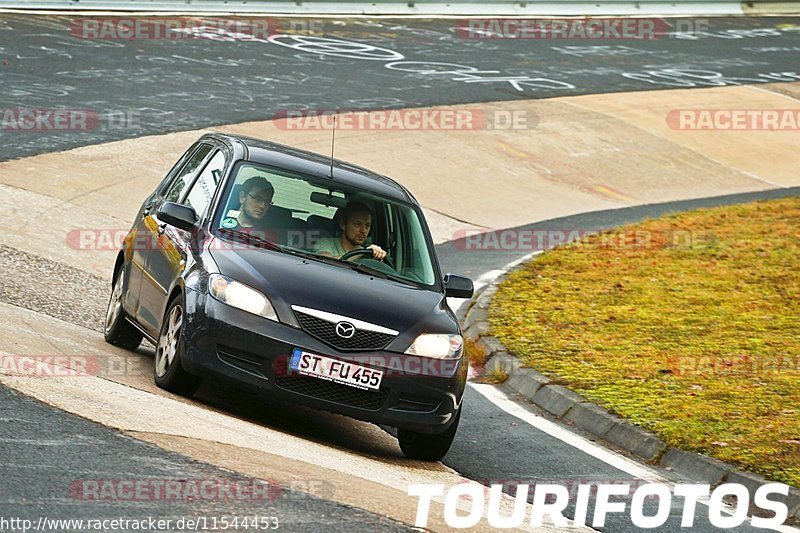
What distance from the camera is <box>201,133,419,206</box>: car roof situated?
9.27 meters

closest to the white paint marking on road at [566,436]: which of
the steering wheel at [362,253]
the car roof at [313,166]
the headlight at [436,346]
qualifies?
the headlight at [436,346]

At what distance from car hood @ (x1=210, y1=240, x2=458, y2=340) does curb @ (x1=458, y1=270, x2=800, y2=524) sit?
1.59m

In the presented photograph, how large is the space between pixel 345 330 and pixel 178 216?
1.58 metres

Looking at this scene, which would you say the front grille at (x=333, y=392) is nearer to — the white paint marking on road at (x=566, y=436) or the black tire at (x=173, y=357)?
the black tire at (x=173, y=357)

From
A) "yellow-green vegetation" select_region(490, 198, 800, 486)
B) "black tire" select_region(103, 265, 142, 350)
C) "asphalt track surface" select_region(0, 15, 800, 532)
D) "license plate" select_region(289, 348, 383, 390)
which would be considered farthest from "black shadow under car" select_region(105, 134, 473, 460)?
"yellow-green vegetation" select_region(490, 198, 800, 486)

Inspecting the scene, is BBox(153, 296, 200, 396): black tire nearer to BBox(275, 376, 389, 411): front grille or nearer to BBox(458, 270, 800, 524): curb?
BBox(275, 376, 389, 411): front grille

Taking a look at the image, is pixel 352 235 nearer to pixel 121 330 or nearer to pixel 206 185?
pixel 206 185

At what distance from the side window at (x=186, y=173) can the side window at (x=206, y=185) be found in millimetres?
216

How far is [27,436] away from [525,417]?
4.14 meters

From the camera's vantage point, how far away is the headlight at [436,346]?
8047 millimetres

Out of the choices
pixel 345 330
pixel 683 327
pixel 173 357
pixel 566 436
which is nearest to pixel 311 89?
pixel 683 327

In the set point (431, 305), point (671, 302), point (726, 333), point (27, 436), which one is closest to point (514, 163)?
point (671, 302)

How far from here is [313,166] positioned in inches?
368

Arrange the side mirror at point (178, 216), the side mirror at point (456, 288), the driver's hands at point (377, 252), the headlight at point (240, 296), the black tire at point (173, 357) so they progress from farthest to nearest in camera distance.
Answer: the side mirror at point (456, 288) → the driver's hands at point (377, 252) → the side mirror at point (178, 216) → the black tire at point (173, 357) → the headlight at point (240, 296)
